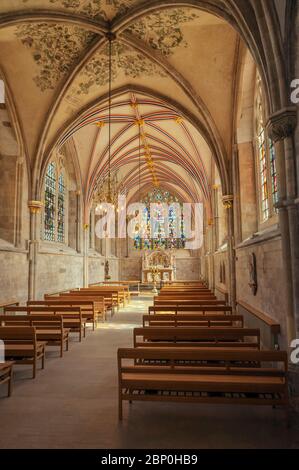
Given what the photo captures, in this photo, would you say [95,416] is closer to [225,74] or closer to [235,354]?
[235,354]

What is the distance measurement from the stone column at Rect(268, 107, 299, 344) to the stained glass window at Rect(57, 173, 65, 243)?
44.3 ft

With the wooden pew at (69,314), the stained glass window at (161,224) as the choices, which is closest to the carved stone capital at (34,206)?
the wooden pew at (69,314)

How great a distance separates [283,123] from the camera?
4832 mm

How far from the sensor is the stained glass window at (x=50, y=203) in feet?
50.2

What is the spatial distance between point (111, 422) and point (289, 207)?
12.4 ft

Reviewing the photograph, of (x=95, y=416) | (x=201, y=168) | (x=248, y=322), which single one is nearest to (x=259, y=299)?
(x=248, y=322)

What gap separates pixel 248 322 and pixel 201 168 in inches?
442

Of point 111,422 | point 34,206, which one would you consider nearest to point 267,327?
point 111,422

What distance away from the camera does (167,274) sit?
87.8 feet

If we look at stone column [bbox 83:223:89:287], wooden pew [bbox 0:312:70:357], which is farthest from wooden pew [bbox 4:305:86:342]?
stone column [bbox 83:223:89:287]

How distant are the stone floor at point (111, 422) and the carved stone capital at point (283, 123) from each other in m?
3.92

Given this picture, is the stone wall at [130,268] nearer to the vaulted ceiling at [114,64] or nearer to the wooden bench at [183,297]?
the vaulted ceiling at [114,64]

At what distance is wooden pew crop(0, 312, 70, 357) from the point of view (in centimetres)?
659

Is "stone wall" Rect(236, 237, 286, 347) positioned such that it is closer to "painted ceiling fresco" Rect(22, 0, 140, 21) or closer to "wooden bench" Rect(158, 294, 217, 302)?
"wooden bench" Rect(158, 294, 217, 302)
